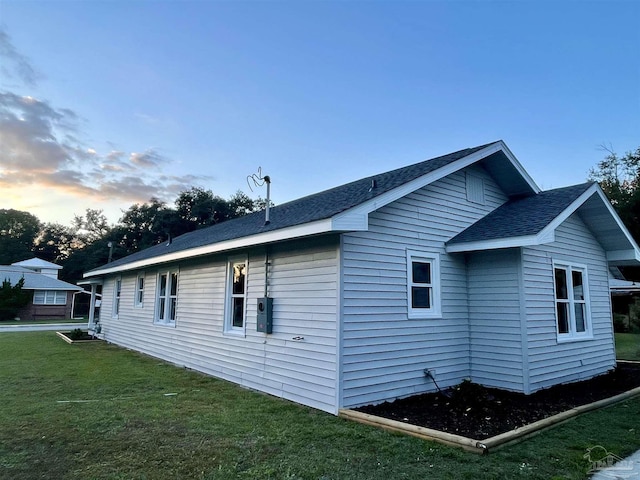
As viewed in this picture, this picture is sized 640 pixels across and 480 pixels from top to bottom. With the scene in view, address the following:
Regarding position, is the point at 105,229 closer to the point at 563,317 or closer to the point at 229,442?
the point at 229,442

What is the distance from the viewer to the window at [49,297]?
31.1 meters

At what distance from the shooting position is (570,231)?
→ 26.9 feet

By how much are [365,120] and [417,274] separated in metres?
7.82

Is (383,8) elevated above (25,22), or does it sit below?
above

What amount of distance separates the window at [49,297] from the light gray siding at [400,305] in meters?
34.7

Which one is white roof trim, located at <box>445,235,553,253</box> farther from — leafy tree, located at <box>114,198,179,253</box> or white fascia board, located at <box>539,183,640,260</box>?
leafy tree, located at <box>114,198,179,253</box>

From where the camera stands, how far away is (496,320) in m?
6.85

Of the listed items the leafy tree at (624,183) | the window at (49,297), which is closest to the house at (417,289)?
the leafy tree at (624,183)

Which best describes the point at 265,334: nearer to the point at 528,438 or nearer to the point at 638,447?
the point at 528,438

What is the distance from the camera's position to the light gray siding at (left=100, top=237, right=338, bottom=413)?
18.3 ft

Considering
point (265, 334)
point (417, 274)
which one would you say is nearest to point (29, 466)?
point (265, 334)

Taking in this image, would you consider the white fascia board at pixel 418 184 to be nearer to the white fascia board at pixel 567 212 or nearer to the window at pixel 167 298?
the white fascia board at pixel 567 212

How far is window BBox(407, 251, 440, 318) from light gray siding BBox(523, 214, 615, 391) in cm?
151

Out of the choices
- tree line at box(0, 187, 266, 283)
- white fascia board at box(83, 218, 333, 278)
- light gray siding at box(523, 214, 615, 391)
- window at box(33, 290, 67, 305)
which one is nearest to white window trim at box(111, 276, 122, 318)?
white fascia board at box(83, 218, 333, 278)
